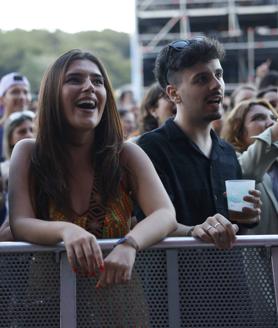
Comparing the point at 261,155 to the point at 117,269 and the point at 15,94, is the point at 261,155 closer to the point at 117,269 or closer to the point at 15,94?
the point at 117,269

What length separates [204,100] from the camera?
3.26 meters

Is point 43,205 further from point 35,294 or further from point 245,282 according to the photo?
point 245,282

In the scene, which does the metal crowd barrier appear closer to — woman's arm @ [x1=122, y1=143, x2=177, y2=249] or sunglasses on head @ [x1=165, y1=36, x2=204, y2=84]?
woman's arm @ [x1=122, y1=143, x2=177, y2=249]

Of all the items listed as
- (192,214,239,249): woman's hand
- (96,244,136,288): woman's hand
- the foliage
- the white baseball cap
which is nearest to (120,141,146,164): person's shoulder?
(192,214,239,249): woman's hand

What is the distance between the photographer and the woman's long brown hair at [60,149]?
2691 mm

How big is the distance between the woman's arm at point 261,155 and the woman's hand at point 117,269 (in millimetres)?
1494

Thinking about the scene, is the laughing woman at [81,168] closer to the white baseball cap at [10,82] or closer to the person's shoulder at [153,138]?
the person's shoulder at [153,138]

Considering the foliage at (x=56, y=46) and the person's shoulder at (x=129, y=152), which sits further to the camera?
the foliage at (x=56, y=46)

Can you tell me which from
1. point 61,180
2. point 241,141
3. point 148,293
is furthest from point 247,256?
point 241,141

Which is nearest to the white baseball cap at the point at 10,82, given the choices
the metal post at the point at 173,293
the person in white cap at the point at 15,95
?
the person in white cap at the point at 15,95

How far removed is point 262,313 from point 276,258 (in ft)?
0.66

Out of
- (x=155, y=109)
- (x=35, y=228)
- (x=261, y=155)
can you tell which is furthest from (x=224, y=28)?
(x=35, y=228)

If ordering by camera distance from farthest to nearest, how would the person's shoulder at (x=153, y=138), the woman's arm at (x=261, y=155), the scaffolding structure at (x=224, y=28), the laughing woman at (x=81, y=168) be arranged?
the scaffolding structure at (x=224, y=28) < the woman's arm at (x=261, y=155) < the person's shoulder at (x=153, y=138) < the laughing woman at (x=81, y=168)

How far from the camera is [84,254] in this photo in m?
2.23
